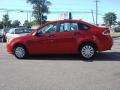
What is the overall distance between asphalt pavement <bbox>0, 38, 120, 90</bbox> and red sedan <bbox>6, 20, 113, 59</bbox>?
38 centimetres

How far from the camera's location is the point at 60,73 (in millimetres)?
9898

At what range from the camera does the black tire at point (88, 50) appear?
12961mm

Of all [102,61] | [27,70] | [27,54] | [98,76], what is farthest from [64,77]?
[27,54]

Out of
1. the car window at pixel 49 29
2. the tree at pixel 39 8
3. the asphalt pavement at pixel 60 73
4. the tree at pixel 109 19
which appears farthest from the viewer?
the tree at pixel 109 19

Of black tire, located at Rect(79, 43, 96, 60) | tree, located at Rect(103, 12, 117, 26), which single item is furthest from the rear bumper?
tree, located at Rect(103, 12, 117, 26)

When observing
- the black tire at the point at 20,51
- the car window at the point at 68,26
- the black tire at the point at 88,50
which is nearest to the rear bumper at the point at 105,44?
the black tire at the point at 88,50

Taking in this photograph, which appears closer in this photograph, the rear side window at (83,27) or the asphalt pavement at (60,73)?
the asphalt pavement at (60,73)

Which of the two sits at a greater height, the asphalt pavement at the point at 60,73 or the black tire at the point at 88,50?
the black tire at the point at 88,50

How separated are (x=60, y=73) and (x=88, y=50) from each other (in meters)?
3.33

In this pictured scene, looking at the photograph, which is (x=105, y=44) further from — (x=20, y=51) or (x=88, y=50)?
(x=20, y=51)

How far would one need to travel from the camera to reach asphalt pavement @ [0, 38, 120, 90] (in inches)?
319

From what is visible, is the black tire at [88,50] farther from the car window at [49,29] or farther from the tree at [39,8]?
the tree at [39,8]

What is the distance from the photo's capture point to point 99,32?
13.0m

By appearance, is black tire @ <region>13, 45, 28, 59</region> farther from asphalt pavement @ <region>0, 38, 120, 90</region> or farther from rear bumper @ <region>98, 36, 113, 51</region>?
rear bumper @ <region>98, 36, 113, 51</region>
